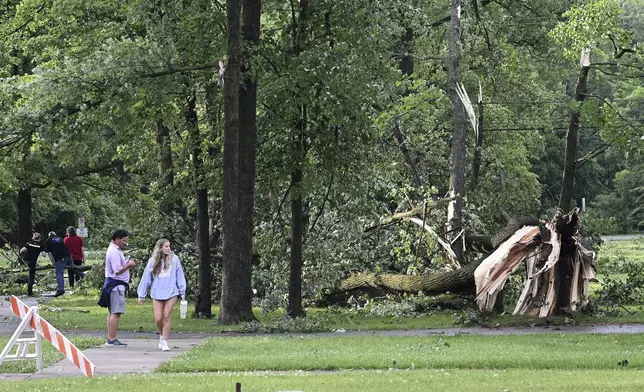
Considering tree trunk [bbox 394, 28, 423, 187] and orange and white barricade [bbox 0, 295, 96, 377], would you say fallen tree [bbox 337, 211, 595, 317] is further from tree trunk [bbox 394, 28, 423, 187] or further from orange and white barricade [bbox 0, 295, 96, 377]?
orange and white barricade [bbox 0, 295, 96, 377]

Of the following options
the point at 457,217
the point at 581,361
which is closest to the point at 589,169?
the point at 457,217

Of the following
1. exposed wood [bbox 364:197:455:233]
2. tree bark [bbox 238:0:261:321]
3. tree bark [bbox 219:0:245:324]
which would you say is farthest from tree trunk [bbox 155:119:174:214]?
exposed wood [bbox 364:197:455:233]

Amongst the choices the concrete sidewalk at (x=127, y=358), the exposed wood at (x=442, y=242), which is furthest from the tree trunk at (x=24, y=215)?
the concrete sidewalk at (x=127, y=358)

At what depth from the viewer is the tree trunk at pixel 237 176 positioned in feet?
68.0

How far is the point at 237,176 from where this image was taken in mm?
21000

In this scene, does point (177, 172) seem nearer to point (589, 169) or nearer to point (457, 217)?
point (457, 217)

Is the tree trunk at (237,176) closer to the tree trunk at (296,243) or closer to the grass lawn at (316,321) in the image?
the grass lawn at (316,321)

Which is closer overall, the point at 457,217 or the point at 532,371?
the point at 532,371

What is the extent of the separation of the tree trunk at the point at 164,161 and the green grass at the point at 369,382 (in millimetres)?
12297

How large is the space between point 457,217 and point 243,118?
5.76m

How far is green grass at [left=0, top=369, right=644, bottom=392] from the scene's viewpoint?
1147 centimetres

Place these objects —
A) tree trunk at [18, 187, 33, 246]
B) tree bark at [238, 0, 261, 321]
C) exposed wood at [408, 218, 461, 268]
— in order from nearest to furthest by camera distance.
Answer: tree bark at [238, 0, 261, 321], exposed wood at [408, 218, 461, 268], tree trunk at [18, 187, 33, 246]

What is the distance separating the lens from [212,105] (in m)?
23.8

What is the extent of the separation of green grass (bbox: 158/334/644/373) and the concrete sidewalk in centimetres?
29
